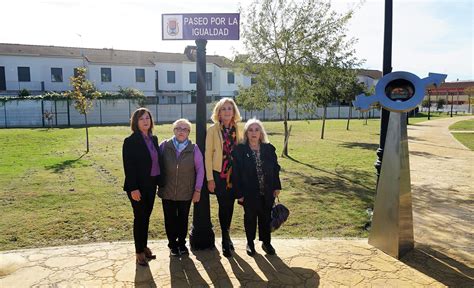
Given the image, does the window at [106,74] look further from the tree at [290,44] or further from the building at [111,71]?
the tree at [290,44]

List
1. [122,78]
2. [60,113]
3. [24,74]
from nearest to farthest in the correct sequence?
[60,113], [24,74], [122,78]

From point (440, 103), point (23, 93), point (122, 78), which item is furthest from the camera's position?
point (440, 103)

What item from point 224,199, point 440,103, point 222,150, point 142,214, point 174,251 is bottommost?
point 174,251

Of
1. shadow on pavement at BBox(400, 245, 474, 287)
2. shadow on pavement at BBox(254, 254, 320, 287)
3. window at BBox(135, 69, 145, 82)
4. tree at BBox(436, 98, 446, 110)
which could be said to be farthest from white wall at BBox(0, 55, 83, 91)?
tree at BBox(436, 98, 446, 110)

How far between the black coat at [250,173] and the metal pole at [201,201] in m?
0.51

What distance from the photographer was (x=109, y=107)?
30.7 meters

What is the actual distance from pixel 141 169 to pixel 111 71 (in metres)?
38.8

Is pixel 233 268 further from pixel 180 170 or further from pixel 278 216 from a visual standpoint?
pixel 180 170

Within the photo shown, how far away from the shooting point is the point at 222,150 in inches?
169

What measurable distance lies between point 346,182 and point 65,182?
6.38 m

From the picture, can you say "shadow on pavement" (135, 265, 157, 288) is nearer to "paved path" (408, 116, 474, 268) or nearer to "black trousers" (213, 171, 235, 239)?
"black trousers" (213, 171, 235, 239)

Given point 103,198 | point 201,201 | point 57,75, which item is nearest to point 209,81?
point 57,75

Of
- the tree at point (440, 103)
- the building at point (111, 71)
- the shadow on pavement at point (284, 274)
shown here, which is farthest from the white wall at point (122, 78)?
the tree at point (440, 103)

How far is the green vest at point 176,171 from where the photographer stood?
13.8ft
